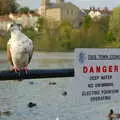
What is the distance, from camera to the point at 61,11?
163 meters

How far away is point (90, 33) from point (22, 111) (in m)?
67.9

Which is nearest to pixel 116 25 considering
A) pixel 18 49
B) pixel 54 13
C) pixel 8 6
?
pixel 8 6

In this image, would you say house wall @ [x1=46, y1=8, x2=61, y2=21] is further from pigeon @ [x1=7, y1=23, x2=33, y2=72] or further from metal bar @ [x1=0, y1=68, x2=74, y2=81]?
pigeon @ [x1=7, y1=23, x2=33, y2=72]

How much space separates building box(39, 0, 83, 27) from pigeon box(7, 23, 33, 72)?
147751 millimetres

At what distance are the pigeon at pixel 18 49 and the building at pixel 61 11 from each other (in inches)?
5817

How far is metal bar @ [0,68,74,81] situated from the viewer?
16.4ft

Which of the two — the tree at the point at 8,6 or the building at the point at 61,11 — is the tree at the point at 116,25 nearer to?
the tree at the point at 8,6

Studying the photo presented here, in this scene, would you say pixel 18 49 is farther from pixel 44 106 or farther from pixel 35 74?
pixel 44 106

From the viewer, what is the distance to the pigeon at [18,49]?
484 centimetres

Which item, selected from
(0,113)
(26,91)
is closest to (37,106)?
(0,113)

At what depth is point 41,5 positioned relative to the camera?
178625 millimetres

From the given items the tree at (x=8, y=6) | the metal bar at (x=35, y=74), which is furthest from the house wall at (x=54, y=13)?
the metal bar at (x=35, y=74)

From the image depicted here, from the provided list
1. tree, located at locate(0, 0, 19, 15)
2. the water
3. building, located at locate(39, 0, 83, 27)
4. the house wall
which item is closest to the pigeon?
the water

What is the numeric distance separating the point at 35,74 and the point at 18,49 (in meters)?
0.42
